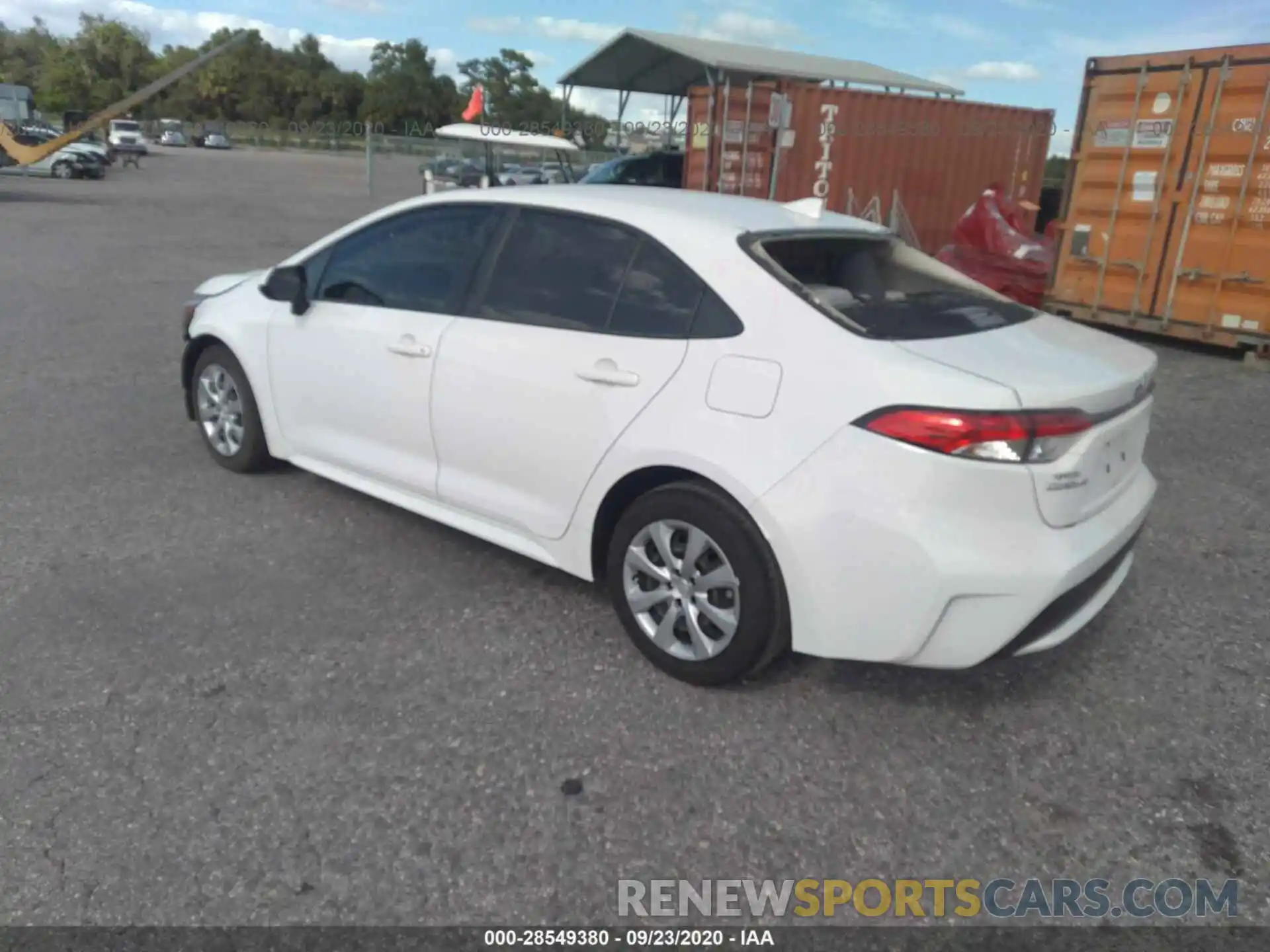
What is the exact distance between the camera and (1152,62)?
28.0 ft

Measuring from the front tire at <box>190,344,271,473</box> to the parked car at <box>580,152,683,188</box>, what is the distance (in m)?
11.1

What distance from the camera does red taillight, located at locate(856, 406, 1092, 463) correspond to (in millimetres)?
2523

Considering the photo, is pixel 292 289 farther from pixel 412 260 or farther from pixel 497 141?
pixel 497 141

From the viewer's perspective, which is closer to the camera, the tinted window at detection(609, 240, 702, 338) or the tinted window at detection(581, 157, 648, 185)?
the tinted window at detection(609, 240, 702, 338)

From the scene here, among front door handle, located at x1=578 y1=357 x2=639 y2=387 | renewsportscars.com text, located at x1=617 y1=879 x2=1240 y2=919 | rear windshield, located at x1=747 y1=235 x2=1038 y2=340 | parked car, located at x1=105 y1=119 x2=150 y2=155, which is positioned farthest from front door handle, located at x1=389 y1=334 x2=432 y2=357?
parked car, located at x1=105 y1=119 x2=150 y2=155

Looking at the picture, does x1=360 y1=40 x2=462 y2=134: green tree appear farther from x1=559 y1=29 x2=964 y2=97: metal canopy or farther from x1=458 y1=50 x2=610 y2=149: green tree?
x1=559 y1=29 x2=964 y2=97: metal canopy

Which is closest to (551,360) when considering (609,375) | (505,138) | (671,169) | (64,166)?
(609,375)

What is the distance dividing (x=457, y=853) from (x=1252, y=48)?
9.01m

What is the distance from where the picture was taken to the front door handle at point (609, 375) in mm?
3061

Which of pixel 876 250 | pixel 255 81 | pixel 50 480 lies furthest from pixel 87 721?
pixel 255 81

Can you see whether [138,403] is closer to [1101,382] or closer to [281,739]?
[281,739]

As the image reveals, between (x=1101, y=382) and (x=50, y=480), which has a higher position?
(x=1101, y=382)

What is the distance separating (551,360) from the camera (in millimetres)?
3262

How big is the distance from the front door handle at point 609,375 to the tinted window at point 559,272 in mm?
153
